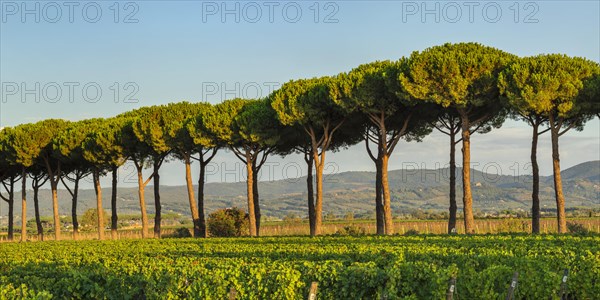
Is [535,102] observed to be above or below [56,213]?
above

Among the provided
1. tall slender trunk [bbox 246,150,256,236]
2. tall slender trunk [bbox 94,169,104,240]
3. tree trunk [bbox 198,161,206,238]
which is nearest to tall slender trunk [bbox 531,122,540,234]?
tall slender trunk [bbox 246,150,256,236]

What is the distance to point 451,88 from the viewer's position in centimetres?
4300

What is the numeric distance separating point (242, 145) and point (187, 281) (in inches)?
1672

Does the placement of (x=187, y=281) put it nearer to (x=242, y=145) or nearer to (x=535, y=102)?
(x=535, y=102)

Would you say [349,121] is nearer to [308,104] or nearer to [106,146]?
[308,104]

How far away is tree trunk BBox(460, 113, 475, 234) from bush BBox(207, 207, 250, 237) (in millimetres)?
28383

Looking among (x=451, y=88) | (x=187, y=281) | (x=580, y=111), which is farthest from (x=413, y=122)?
(x=187, y=281)

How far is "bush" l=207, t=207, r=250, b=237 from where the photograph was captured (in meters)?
66.6

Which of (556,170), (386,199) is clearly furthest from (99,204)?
(556,170)

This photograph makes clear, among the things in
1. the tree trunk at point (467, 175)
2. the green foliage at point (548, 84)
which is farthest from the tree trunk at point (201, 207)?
the green foliage at point (548, 84)

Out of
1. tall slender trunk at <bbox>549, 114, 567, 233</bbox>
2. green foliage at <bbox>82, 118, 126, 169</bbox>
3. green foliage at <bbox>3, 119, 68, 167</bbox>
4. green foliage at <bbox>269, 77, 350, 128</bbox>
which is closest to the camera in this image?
tall slender trunk at <bbox>549, 114, 567, 233</bbox>

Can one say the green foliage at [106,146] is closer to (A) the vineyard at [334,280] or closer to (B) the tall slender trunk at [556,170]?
(B) the tall slender trunk at [556,170]

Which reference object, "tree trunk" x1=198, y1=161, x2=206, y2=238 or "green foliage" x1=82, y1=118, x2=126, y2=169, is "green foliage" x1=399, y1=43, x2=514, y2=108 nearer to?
"tree trunk" x1=198, y1=161, x2=206, y2=238

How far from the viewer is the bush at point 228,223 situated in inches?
2623
